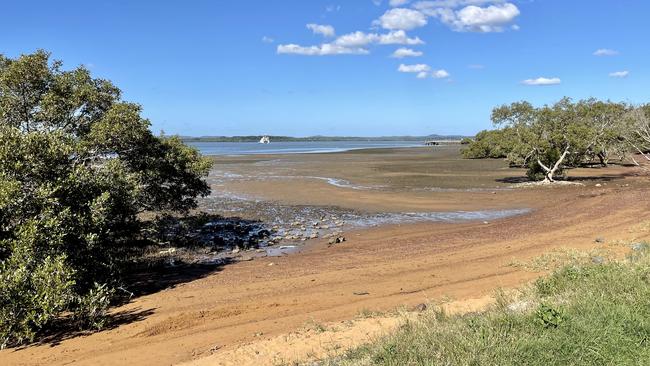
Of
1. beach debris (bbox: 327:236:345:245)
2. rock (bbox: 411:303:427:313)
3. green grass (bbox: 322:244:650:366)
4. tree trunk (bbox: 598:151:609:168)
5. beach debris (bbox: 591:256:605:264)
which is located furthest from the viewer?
tree trunk (bbox: 598:151:609:168)

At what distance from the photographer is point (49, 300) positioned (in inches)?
398

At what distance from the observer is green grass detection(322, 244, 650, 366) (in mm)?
6371

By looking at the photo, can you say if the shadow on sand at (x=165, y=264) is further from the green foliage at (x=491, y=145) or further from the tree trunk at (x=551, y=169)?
the tree trunk at (x=551, y=169)

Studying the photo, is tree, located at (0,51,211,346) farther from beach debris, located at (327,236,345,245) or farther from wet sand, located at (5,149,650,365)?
beach debris, located at (327,236,345,245)

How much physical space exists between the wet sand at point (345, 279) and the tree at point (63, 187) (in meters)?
1.17

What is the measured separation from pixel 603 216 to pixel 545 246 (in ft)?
28.1

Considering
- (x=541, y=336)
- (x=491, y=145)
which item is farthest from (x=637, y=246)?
(x=491, y=145)

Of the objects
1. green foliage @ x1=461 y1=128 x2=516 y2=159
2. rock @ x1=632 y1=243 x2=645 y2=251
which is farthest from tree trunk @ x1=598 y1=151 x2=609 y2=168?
rock @ x1=632 y1=243 x2=645 y2=251

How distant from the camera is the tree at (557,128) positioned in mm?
40031

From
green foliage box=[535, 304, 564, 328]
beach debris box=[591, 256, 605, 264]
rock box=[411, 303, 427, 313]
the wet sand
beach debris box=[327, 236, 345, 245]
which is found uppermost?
green foliage box=[535, 304, 564, 328]

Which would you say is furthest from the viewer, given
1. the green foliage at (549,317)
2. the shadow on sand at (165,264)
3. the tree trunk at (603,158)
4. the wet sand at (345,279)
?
the tree trunk at (603,158)

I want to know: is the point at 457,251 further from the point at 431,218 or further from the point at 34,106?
the point at 34,106

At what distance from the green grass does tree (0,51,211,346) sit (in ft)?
22.6

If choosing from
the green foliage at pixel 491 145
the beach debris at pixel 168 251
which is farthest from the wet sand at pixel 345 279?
the green foliage at pixel 491 145
